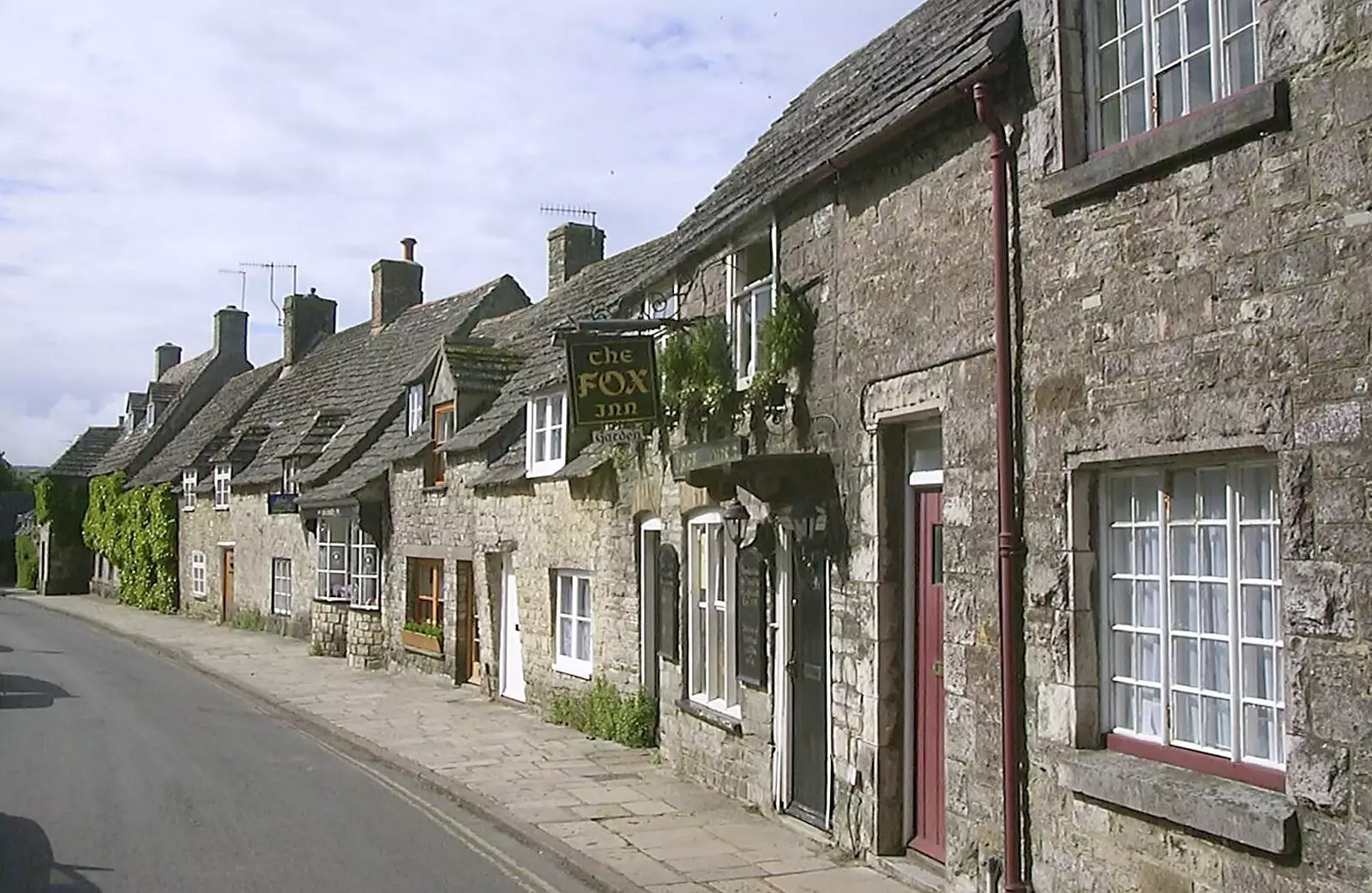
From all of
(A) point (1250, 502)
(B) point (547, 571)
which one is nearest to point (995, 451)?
(A) point (1250, 502)

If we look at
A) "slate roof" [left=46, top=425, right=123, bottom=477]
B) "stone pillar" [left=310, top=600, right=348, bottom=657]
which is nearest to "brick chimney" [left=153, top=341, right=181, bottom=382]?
"slate roof" [left=46, top=425, right=123, bottom=477]

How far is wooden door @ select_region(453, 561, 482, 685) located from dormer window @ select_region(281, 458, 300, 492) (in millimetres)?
10859

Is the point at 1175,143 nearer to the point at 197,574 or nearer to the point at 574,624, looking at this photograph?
the point at 574,624

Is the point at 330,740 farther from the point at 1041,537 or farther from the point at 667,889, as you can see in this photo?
the point at 1041,537

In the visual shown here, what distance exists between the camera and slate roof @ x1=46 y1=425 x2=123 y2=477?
5291 cm

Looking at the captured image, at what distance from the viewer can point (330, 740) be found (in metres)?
16.3

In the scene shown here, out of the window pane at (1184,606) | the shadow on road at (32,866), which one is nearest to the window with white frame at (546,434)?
the shadow on road at (32,866)

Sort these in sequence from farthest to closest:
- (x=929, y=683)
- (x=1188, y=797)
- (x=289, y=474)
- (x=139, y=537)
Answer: (x=139, y=537) < (x=289, y=474) < (x=929, y=683) < (x=1188, y=797)

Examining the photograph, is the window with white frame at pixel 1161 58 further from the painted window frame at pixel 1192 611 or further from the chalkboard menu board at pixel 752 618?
the chalkboard menu board at pixel 752 618

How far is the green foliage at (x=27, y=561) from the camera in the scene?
57.6 meters

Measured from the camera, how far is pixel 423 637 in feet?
73.3

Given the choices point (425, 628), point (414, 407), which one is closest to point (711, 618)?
point (425, 628)

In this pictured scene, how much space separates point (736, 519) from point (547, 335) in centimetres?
1129

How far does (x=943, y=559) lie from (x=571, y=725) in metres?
9.03
